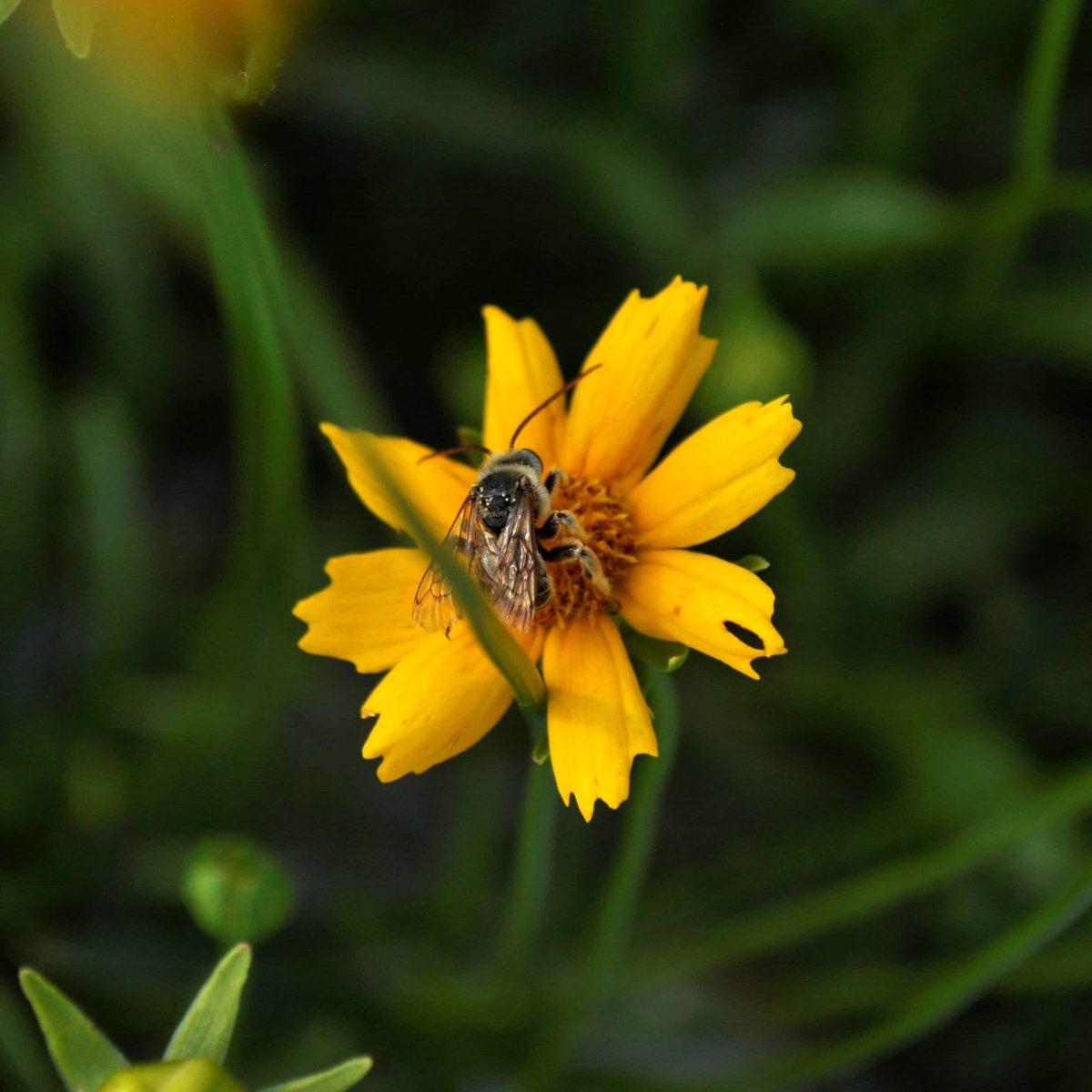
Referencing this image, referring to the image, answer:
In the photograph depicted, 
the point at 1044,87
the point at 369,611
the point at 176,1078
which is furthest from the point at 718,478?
the point at 1044,87

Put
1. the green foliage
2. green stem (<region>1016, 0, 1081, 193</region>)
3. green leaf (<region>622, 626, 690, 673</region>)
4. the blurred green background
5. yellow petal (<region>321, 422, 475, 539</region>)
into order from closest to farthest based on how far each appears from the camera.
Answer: the green foliage, green leaf (<region>622, 626, 690, 673</region>), yellow petal (<region>321, 422, 475, 539</region>), green stem (<region>1016, 0, 1081, 193</region>), the blurred green background

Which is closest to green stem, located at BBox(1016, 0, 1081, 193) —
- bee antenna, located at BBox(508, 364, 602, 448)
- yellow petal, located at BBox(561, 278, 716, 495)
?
yellow petal, located at BBox(561, 278, 716, 495)

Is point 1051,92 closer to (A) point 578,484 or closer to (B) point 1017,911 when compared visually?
(A) point 578,484

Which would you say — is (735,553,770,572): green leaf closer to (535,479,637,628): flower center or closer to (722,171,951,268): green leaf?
(535,479,637,628): flower center

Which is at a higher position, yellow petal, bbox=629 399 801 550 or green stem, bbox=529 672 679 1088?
yellow petal, bbox=629 399 801 550

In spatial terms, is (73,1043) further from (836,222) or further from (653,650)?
(836,222)

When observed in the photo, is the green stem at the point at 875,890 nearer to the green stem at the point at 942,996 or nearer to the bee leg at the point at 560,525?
the green stem at the point at 942,996

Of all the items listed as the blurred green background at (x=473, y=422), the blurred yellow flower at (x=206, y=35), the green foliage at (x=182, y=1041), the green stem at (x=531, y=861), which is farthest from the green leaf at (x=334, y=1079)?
the blurred yellow flower at (x=206, y=35)
